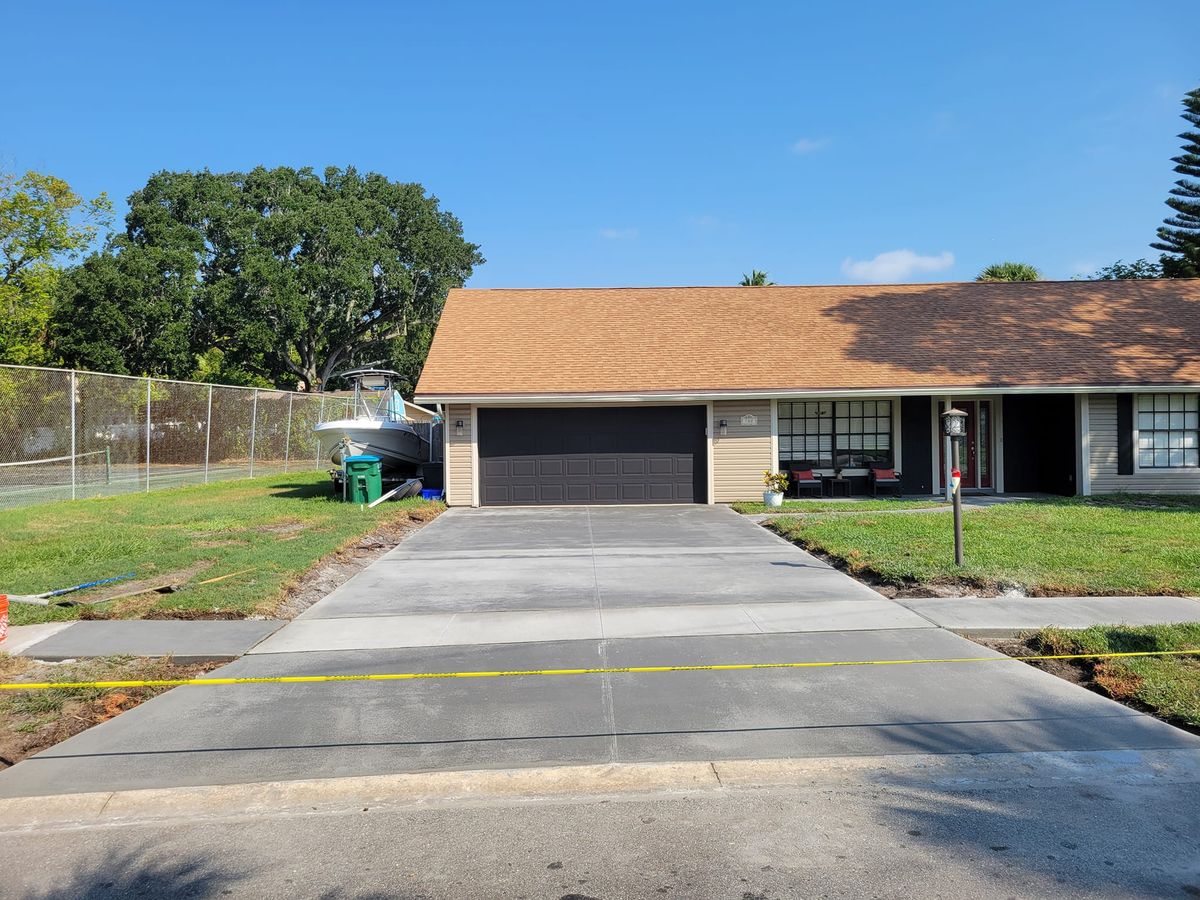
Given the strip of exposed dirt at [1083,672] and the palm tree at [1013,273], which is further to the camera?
the palm tree at [1013,273]

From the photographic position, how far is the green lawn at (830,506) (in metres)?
17.1

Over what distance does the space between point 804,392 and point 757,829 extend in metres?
15.4

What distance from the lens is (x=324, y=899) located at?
11.6ft

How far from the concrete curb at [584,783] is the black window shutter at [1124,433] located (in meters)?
16.7

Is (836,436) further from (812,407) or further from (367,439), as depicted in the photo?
(367,439)

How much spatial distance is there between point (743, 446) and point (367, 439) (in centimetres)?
895

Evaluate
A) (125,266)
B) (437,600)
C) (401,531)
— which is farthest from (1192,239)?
(125,266)

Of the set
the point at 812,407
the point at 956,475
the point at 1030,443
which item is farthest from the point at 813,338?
the point at 956,475

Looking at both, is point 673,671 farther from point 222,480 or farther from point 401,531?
point 222,480

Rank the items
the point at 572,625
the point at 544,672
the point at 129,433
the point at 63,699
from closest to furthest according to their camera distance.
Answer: the point at 63,699 → the point at 544,672 → the point at 572,625 → the point at 129,433

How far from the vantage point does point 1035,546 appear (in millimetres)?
11672

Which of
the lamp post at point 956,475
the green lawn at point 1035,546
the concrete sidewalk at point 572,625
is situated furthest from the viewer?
the lamp post at point 956,475

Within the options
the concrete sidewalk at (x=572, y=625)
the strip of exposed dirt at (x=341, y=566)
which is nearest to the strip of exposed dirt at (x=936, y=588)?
the concrete sidewalk at (x=572, y=625)

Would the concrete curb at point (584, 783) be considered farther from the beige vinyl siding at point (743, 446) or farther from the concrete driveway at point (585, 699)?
the beige vinyl siding at point (743, 446)
